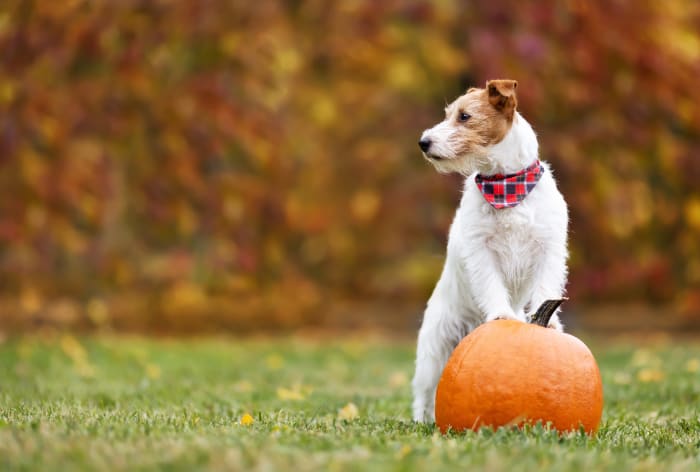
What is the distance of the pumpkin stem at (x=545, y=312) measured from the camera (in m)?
4.27

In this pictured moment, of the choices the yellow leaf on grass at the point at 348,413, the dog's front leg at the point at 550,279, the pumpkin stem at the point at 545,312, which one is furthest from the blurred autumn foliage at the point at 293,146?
the pumpkin stem at the point at 545,312

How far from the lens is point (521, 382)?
4.03m

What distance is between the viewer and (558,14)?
37.5 feet

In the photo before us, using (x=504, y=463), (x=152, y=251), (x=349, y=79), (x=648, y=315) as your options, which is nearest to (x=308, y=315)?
(x=152, y=251)

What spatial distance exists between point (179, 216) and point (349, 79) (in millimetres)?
3611

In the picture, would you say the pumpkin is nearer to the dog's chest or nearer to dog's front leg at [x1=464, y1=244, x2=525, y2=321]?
dog's front leg at [x1=464, y1=244, x2=525, y2=321]

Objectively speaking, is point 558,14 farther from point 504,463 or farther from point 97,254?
point 504,463

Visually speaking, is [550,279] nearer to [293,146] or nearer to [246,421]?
[246,421]

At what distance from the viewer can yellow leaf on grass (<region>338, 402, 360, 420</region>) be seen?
504 cm

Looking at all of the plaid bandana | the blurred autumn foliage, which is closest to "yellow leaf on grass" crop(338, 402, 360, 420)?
the plaid bandana

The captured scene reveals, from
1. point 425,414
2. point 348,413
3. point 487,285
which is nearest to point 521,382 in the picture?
point 487,285

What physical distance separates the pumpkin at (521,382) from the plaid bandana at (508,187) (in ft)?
1.88

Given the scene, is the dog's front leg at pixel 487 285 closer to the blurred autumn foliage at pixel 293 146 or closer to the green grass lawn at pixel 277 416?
the green grass lawn at pixel 277 416

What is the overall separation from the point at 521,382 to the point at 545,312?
0.41 m
